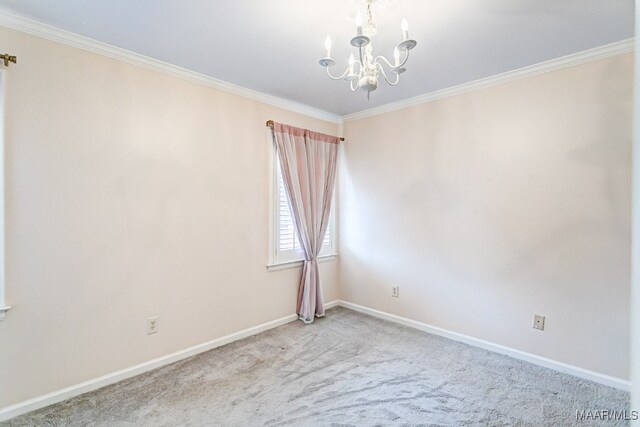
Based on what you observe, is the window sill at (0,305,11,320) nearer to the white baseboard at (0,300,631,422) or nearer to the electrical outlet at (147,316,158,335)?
the white baseboard at (0,300,631,422)

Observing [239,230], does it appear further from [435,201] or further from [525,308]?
[525,308]

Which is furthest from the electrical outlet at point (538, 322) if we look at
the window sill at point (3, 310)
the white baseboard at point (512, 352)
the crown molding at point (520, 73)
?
the window sill at point (3, 310)

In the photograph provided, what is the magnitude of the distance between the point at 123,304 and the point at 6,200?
3.31 feet

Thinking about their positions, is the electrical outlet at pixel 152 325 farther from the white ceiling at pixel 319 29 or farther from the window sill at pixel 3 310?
the white ceiling at pixel 319 29

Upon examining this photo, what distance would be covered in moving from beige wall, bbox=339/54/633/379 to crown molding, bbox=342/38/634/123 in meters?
0.05

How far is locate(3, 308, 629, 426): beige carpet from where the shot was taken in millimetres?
1998

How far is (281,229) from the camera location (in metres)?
3.53

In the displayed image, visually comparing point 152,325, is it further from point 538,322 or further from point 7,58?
point 538,322

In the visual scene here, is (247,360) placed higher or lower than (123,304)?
lower

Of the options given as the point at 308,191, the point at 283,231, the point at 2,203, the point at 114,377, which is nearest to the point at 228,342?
the point at 114,377

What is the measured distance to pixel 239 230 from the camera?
3166mm

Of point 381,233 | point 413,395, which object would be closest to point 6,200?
point 413,395

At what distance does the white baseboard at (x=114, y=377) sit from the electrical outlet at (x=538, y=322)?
8.21 ft

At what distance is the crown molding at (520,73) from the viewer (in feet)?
7.62
